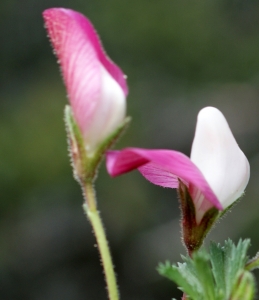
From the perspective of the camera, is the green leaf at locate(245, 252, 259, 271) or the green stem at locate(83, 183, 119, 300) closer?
the green stem at locate(83, 183, 119, 300)

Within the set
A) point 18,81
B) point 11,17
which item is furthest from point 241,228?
point 11,17

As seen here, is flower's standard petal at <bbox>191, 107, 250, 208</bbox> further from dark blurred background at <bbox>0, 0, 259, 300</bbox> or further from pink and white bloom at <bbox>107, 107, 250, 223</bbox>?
dark blurred background at <bbox>0, 0, 259, 300</bbox>

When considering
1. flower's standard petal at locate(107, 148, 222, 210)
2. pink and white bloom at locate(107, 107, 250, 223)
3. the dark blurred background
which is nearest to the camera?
flower's standard petal at locate(107, 148, 222, 210)

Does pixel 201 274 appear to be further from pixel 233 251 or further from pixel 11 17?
pixel 11 17

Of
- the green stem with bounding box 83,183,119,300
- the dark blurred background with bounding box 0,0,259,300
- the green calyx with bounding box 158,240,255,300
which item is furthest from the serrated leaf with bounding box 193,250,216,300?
the dark blurred background with bounding box 0,0,259,300

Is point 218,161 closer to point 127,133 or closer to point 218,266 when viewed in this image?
point 218,266

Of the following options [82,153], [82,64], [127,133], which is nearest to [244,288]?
[82,153]

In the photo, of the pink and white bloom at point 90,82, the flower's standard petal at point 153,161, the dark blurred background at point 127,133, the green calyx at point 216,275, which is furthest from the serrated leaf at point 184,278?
the dark blurred background at point 127,133
